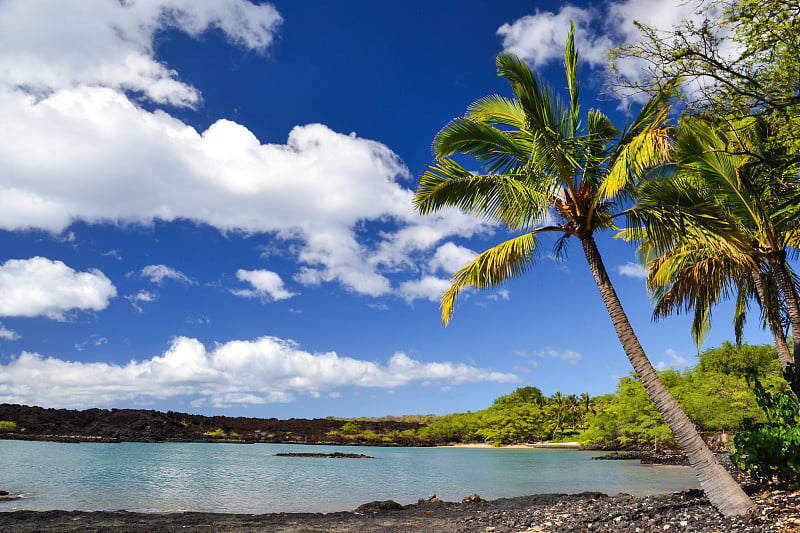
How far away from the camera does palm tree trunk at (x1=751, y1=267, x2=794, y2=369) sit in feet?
42.6

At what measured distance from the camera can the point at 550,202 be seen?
10.4 meters

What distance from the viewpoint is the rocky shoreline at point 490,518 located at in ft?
26.6

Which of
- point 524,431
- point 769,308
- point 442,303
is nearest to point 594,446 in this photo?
point 524,431

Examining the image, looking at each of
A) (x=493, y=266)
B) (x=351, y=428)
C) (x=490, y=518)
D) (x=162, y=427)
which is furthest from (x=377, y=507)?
(x=162, y=427)

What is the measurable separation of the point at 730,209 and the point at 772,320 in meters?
4.57

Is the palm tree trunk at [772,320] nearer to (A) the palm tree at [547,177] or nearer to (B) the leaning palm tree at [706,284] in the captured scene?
(B) the leaning palm tree at [706,284]

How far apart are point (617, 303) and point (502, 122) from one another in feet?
14.9

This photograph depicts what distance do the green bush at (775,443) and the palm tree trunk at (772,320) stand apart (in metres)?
3.46

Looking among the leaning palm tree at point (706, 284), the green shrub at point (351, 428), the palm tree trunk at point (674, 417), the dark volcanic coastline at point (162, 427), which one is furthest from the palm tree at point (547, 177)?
the green shrub at point (351, 428)

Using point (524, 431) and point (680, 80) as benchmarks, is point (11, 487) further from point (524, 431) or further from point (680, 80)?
point (524, 431)

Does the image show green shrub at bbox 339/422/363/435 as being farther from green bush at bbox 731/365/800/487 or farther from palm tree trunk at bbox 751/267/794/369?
green bush at bbox 731/365/800/487

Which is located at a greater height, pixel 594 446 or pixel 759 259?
pixel 759 259

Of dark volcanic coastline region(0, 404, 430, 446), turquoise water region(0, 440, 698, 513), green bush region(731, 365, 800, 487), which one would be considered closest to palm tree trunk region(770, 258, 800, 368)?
green bush region(731, 365, 800, 487)

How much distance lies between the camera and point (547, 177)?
10.4 metres
